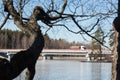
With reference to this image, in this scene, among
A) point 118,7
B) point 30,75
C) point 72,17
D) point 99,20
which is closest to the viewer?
point 30,75

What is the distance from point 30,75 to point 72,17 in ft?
4.68

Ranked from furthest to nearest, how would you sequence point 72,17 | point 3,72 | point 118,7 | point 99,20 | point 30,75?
point 118,7
point 99,20
point 72,17
point 30,75
point 3,72

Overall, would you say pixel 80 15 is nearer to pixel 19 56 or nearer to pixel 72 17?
pixel 72 17

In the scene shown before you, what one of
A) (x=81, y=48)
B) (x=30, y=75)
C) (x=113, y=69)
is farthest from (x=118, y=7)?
(x=81, y=48)

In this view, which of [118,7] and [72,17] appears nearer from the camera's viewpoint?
[72,17]

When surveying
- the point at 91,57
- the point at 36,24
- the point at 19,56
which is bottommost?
the point at 91,57

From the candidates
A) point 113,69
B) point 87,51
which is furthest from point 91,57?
point 113,69

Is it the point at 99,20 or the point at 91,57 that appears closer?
the point at 99,20

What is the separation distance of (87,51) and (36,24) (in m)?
100

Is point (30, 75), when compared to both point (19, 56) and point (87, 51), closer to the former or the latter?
point (19, 56)

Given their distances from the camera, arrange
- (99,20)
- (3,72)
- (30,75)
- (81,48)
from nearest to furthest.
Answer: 1. (3,72)
2. (30,75)
3. (99,20)
4. (81,48)

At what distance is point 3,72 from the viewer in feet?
18.3

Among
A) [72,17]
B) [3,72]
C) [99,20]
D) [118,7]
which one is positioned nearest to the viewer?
[3,72]

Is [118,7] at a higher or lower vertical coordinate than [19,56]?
higher
